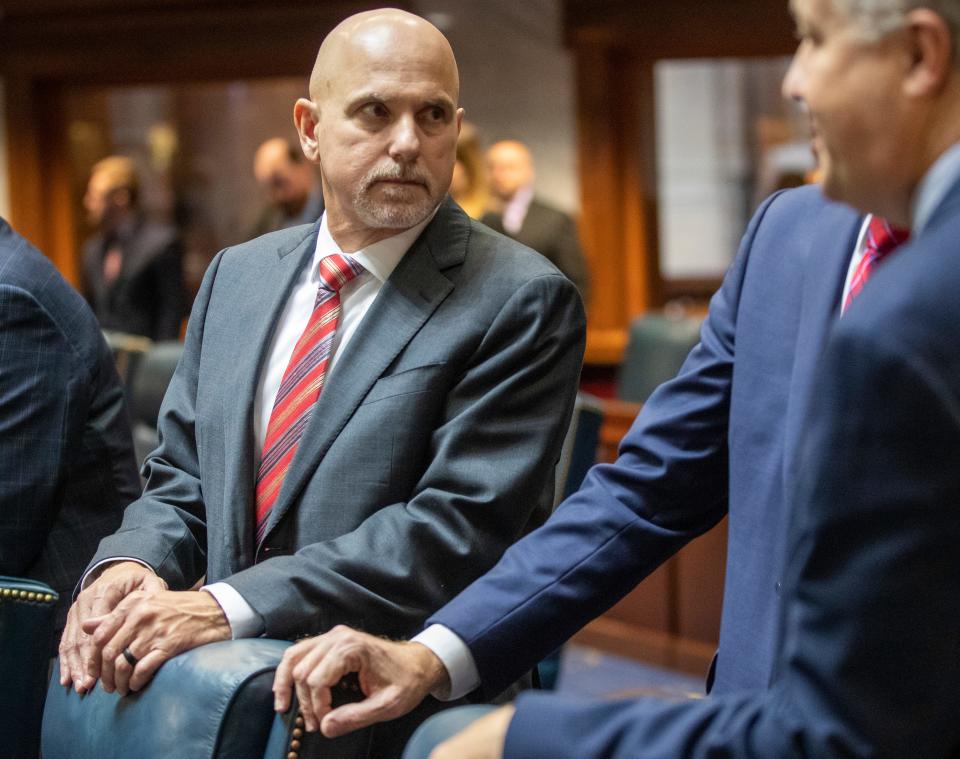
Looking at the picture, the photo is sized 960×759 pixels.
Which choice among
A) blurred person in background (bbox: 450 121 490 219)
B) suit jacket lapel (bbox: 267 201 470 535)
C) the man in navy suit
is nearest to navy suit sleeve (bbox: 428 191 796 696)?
the man in navy suit

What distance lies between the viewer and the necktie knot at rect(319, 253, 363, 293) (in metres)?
2.11

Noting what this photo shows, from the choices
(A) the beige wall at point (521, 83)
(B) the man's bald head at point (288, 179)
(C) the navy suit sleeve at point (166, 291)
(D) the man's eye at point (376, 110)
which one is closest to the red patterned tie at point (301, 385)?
(D) the man's eye at point (376, 110)

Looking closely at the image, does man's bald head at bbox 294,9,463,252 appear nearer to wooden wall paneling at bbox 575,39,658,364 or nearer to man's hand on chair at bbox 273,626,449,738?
man's hand on chair at bbox 273,626,449,738

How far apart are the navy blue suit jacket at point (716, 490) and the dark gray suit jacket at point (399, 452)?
34 cm

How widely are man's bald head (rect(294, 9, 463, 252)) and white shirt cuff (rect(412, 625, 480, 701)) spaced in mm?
765

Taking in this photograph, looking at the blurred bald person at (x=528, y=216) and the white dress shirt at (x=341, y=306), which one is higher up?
the white dress shirt at (x=341, y=306)

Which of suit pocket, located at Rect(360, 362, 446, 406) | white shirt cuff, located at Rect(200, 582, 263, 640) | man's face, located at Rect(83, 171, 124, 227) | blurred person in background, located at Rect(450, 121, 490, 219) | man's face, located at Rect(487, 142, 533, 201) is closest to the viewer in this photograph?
white shirt cuff, located at Rect(200, 582, 263, 640)

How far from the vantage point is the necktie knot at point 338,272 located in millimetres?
2107

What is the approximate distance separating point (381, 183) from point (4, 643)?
0.84 metres

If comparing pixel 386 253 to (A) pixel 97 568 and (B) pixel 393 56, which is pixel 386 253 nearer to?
(B) pixel 393 56

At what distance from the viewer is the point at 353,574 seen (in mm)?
1843

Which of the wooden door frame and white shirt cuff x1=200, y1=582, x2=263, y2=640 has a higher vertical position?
the wooden door frame

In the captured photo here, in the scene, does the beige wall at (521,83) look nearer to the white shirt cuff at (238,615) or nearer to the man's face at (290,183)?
the man's face at (290,183)

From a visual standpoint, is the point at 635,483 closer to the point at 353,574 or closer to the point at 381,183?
the point at 353,574
